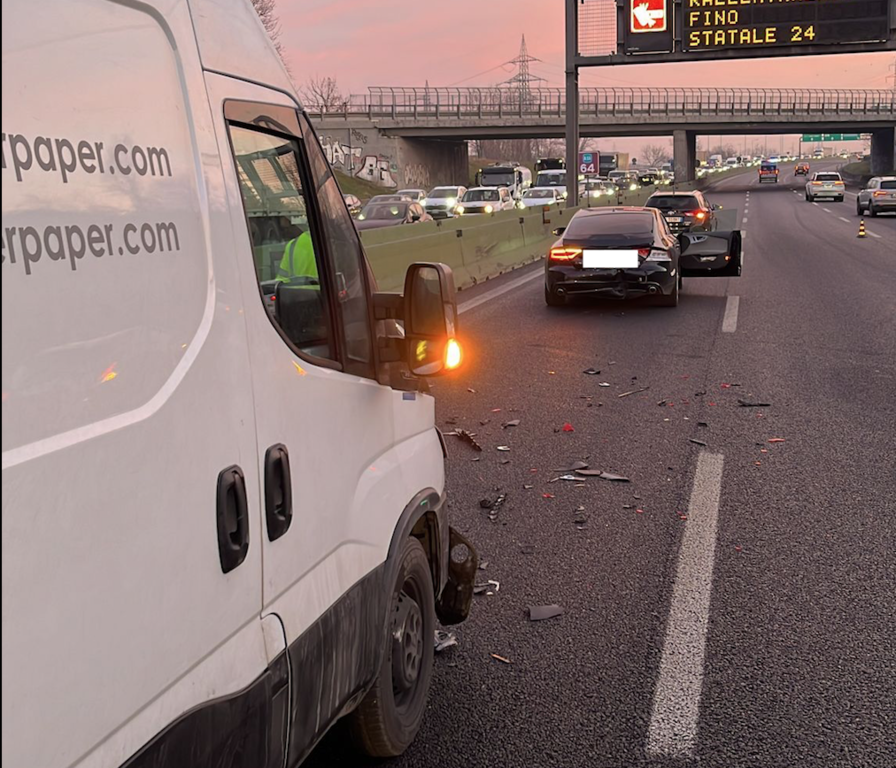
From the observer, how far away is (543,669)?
160 inches

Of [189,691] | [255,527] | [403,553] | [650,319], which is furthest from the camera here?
[650,319]

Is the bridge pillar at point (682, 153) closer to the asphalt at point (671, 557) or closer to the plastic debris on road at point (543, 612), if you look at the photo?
the asphalt at point (671, 557)

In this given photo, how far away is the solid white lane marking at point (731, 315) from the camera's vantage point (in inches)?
527

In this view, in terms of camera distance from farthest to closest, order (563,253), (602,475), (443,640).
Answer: (563,253) < (602,475) < (443,640)

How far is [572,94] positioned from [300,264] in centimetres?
2938

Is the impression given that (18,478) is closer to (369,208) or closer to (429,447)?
(429,447)

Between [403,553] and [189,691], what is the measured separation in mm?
1300

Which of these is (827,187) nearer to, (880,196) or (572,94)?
(880,196)

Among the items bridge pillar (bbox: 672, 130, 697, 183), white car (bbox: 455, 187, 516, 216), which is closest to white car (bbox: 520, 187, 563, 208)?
white car (bbox: 455, 187, 516, 216)

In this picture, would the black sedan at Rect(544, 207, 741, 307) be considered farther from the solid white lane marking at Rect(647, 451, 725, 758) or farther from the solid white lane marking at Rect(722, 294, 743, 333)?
the solid white lane marking at Rect(647, 451, 725, 758)

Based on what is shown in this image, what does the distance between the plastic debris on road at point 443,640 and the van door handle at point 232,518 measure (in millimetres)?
2147

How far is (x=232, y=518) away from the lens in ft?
7.11

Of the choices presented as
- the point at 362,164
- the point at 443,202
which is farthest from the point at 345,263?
the point at 362,164

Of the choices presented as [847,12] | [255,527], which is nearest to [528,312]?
[255,527]
